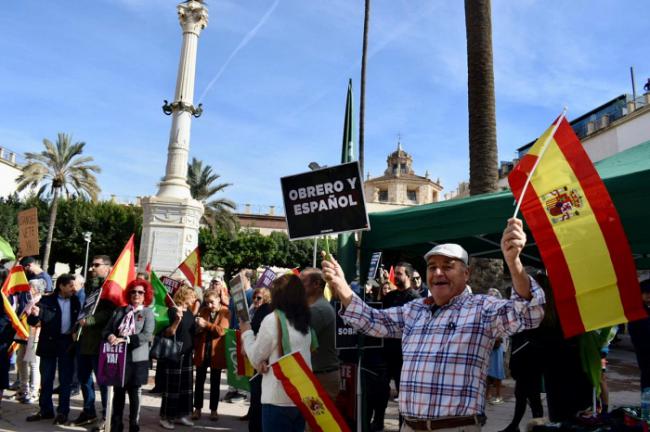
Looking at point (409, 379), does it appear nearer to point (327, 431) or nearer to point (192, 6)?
point (327, 431)

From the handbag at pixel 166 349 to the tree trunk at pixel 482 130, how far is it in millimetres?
5080

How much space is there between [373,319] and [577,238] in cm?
122

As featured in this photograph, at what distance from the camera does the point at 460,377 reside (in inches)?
105

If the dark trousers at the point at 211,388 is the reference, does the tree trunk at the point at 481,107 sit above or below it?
above

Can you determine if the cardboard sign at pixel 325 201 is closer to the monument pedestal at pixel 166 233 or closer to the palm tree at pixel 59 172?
the monument pedestal at pixel 166 233

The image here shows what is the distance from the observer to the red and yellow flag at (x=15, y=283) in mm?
7344

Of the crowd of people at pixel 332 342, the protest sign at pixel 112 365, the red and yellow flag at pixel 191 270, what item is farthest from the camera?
the red and yellow flag at pixel 191 270

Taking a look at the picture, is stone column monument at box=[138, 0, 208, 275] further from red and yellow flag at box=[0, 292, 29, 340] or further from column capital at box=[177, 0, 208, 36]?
red and yellow flag at box=[0, 292, 29, 340]

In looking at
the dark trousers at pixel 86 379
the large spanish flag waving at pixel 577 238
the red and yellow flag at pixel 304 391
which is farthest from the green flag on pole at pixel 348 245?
the dark trousers at pixel 86 379

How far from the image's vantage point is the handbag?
6363 millimetres

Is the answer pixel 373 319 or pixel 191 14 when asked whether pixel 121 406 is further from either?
pixel 191 14

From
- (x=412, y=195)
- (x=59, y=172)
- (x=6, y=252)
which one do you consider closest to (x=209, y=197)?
(x=59, y=172)

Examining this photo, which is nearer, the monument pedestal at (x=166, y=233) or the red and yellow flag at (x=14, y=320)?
the red and yellow flag at (x=14, y=320)

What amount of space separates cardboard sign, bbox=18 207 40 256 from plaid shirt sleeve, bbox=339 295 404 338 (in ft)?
24.5
